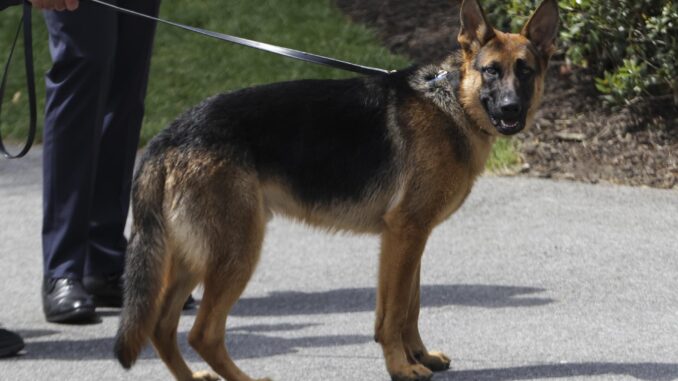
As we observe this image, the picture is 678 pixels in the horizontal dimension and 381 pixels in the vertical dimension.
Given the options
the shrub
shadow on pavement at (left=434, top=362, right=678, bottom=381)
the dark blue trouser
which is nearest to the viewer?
shadow on pavement at (left=434, top=362, right=678, bottom=381)

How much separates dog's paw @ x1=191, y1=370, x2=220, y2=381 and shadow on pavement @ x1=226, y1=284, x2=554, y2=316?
1.15 metres

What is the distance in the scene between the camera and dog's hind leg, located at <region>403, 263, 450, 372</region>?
5.34 metres

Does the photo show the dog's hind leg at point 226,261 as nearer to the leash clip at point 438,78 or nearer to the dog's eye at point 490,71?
the leash clip at point 438,78

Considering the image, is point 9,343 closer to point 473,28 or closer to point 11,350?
point 11,350

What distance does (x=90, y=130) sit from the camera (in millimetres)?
5973

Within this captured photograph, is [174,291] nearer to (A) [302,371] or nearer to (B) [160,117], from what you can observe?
(A) [302,371]

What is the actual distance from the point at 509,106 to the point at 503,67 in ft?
0.57

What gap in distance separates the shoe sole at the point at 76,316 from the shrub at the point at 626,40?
469cm

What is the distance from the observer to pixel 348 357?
218 inches

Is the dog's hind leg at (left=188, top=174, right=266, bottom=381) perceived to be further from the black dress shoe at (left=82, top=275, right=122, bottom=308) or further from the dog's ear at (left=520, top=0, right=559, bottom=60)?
the black dress shoe at (left=82, top=275, right=122, bottom=308)

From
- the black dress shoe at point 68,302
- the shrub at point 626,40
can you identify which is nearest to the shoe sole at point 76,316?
the black dress shoe at point 68,302

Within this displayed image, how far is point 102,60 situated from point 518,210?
318 centimetres

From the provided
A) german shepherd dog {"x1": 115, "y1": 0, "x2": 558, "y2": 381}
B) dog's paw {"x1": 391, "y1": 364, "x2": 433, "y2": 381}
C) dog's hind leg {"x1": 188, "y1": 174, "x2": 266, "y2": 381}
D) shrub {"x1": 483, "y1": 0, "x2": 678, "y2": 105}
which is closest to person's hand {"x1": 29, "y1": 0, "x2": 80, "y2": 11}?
german shepherd dog {"x1": 115, "y1": 0, "x2": 558, "y2": 381}

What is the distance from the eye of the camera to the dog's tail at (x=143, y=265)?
15.7 ft
